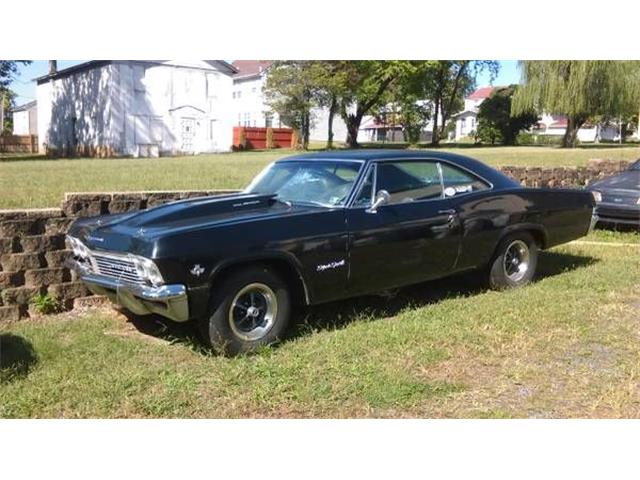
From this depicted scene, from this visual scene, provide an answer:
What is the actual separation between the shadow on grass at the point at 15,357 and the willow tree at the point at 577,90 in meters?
20.1

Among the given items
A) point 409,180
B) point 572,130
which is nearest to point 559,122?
point 572,130

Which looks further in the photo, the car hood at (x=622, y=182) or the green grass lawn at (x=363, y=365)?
the car hood at (x=622, y=182)

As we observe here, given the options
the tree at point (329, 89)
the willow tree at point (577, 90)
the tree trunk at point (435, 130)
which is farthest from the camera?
the willow tree at point (577, 90)

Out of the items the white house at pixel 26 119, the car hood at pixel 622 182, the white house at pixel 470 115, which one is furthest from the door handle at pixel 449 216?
the white house at pixel 470 115

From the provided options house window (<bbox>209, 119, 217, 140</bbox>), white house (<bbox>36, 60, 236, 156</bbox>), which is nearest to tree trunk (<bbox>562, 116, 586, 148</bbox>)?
white house (<bbox>36, 60, 236, 156</bbox>)

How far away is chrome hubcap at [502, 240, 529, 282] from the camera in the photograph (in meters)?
6.29

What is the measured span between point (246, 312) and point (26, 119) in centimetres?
1483

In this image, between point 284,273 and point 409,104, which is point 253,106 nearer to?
point 409,104

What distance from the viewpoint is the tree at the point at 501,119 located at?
29250 millimetres

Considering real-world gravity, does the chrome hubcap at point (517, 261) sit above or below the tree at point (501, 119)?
below

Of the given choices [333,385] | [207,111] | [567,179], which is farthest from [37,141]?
[333,385]

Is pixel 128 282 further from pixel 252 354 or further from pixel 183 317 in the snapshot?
pixel 252 354

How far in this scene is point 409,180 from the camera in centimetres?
543

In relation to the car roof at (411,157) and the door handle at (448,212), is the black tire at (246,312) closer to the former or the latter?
the car roof at (411,157)
